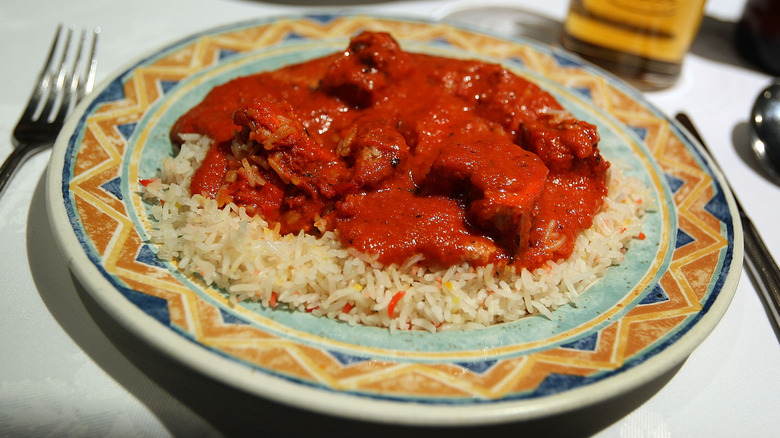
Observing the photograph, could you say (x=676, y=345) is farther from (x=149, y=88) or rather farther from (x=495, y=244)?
(x=149, y=88)

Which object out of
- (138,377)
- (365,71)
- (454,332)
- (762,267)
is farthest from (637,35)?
(138,377)

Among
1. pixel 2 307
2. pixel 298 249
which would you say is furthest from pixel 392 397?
pixel 2 307

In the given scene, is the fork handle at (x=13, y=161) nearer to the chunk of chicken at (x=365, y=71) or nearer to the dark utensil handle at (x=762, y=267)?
the chunk of chicken at (x=365, y=71)

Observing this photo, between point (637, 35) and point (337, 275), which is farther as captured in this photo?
point (637, 35)

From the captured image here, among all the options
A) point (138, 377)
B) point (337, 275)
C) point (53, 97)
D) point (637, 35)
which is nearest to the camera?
point (138, 377)

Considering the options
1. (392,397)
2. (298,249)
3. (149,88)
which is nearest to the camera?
(392,397)

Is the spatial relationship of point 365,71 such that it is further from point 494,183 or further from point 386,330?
point 386,330

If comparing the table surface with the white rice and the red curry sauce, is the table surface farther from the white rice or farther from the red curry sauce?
the red curry sauce
